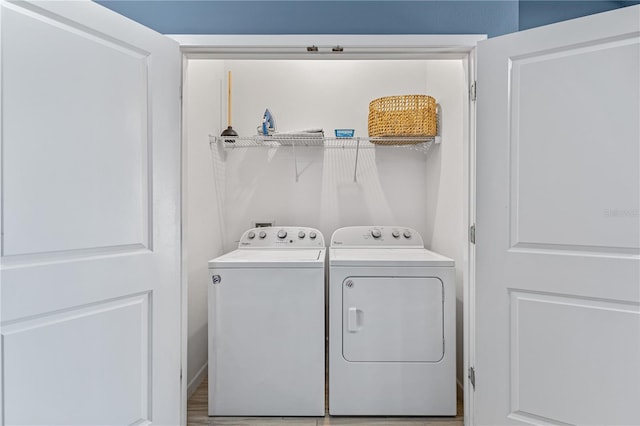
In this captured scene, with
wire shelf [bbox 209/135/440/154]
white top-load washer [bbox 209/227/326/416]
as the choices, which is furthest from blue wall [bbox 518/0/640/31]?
white top-load washer [bbox 209/227/326/416]

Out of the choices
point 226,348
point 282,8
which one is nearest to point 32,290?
point 226,348

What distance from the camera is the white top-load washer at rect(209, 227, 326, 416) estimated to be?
1.77 metres

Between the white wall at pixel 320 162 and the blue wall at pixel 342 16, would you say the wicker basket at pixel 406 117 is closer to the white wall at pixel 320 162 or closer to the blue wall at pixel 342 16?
the white wall at pixel 320 162

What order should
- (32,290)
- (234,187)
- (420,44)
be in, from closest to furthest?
(32,290), (420,44), (234,187)

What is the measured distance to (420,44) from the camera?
1.54 meters

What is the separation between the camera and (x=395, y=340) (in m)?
1.77

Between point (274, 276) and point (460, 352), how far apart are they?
1.34 m

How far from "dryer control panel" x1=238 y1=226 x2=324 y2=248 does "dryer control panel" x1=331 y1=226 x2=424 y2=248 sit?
0.16 meters

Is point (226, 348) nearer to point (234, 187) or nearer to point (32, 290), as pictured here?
point (32, 290)

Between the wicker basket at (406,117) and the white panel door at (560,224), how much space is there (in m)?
0.80

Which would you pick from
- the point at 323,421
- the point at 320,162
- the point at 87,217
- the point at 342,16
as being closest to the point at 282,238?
the point at 320,162

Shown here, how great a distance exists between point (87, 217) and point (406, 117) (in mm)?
1955

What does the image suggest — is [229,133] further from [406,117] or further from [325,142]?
[406,117]

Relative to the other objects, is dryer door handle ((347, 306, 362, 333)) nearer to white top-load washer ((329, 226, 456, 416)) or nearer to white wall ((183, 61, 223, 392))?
white top-load washer ((329, 226, 456, 416))
